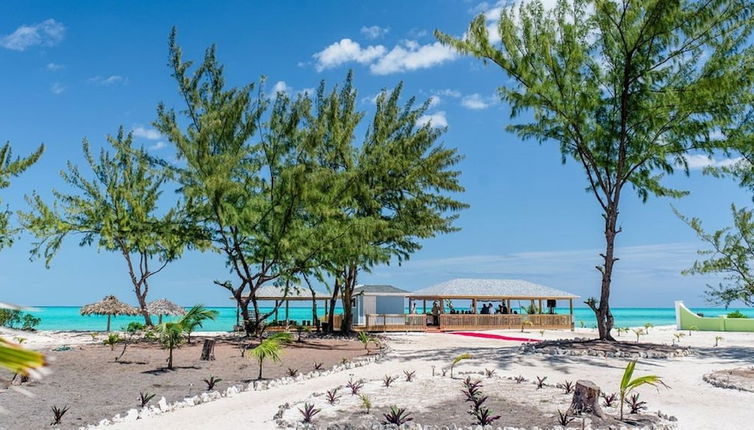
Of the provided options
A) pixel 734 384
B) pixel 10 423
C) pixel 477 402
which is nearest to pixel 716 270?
pixel 734 384

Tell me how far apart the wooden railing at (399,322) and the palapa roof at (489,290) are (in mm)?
2906

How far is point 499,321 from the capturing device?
32.3 meters

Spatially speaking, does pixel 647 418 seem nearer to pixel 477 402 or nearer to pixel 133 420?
pixel 477 402

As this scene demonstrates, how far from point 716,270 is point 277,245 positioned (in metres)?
15.8

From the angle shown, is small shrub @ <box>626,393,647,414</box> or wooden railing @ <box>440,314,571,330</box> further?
wooden railing @ <box>440,314,571,330</box>

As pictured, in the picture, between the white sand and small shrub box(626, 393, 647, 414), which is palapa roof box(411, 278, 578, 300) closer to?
the white sand

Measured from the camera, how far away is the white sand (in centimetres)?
796

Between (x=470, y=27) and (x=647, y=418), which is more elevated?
(x=470, y=27)

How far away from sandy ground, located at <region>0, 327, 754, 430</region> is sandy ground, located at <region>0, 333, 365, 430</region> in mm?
782

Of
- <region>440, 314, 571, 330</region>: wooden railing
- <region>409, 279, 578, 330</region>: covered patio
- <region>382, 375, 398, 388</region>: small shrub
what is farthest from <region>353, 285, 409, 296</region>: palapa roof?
<region>382, 375, 398, 388</region>: small shrub

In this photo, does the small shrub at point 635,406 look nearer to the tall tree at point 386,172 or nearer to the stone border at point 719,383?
the stone border at point 719,383

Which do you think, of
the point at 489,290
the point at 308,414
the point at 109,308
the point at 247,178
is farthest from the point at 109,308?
the point at 308,414

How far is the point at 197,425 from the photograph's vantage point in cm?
760

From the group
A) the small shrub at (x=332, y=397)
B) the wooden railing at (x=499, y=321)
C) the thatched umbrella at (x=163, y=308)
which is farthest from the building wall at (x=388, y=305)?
the small shrub at (x=332, y=397)
